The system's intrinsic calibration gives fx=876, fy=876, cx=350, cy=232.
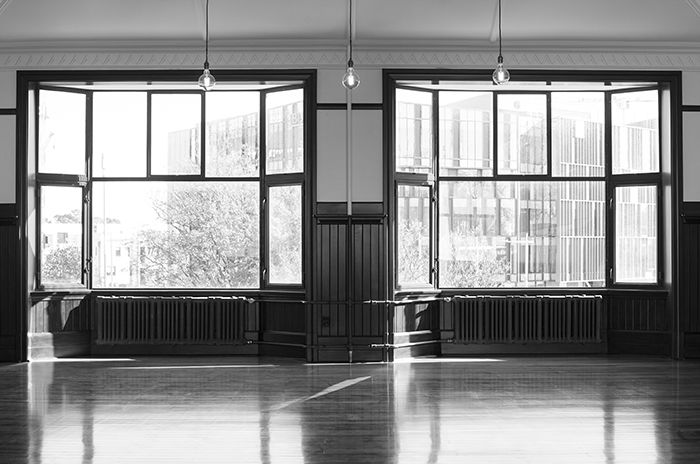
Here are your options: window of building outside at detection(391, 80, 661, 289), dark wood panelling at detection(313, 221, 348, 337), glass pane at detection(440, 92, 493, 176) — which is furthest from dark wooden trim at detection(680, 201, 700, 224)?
dark wood panelling at detection(313, 221, 348, 337)

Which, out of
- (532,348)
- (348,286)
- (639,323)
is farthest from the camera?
(532,348)

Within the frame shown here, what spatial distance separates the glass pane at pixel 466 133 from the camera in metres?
10.4

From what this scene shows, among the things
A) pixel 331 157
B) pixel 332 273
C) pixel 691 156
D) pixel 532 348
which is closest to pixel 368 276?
pixel 332 273

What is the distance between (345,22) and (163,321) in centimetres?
403

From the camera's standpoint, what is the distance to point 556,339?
10.3 meters

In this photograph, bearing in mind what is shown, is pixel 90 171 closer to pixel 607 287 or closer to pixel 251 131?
pixel 251 131

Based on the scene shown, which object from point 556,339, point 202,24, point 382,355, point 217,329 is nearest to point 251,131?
point 202,24

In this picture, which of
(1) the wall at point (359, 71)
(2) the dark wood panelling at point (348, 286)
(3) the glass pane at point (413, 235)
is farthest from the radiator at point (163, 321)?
(3) the glass pane at point (413, 235)

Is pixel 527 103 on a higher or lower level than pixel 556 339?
higher

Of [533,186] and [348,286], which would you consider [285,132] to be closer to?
[348,286]

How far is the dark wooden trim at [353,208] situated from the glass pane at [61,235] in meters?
2.91

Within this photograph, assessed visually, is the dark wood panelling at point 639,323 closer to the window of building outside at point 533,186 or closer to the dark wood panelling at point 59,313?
the window of building outside at point 533,186

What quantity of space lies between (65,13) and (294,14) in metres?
2.44

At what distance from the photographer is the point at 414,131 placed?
33.3 feet
